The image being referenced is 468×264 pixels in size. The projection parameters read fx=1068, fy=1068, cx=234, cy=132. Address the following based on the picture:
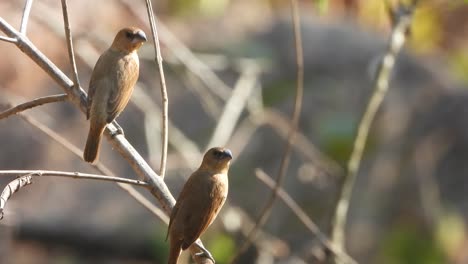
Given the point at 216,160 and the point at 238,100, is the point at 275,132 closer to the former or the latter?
the point at 238,100

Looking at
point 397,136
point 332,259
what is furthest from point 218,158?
point 397,136

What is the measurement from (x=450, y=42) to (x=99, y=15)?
12.1ft

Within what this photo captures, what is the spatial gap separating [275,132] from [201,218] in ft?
18.7

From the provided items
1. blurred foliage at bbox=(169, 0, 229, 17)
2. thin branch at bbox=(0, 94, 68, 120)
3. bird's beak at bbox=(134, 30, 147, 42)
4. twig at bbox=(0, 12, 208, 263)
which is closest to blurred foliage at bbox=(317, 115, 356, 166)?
blurred foliage at bbox=(169, 0, 229, 17)

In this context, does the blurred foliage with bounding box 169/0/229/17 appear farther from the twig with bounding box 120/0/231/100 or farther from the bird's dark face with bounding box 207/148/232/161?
the bird's dark face with bounding box 207/148/232/161

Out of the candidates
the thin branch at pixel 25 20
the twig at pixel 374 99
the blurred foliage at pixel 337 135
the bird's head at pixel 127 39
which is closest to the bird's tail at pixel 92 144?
the bird's head at pixel 127 39

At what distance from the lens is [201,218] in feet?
9.86

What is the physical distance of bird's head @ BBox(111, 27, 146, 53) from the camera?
11.5ft

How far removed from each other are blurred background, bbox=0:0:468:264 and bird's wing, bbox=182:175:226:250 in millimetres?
2798

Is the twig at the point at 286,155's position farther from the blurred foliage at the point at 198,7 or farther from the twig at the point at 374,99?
the blurred foliage at the point at 198,7

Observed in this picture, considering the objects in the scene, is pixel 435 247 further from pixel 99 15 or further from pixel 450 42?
pixel 99 15

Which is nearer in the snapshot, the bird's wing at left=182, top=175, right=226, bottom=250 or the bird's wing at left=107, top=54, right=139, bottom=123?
the bird's wing at left=182, top=175, right=226, bottom=250

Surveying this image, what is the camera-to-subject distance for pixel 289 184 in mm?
8344

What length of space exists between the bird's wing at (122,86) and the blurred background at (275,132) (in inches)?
100
